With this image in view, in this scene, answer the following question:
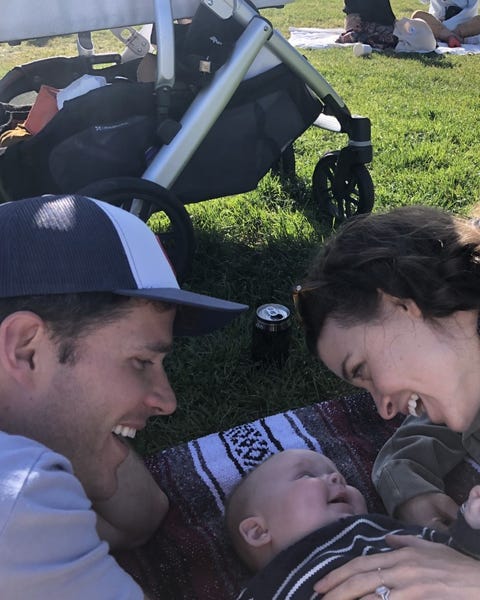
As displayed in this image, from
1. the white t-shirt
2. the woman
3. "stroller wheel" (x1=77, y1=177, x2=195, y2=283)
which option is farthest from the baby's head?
"stroller wheel" (x1=77, y1=177, x2=195, y2=283)

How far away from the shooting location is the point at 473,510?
1568 mm

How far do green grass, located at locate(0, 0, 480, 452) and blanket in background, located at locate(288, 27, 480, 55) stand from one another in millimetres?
1059

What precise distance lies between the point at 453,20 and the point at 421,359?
10269mm

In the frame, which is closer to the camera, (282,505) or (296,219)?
(282,505)

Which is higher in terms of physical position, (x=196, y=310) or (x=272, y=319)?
(x=196, y=310)

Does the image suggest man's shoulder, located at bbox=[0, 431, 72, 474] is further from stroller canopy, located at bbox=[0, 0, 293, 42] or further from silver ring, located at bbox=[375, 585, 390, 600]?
stroller canopy, located at bbox=[0, 0, 293, 42]

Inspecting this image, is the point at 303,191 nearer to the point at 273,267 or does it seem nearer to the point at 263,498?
the point at 273,267

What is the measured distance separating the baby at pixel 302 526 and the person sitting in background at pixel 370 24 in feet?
29.2

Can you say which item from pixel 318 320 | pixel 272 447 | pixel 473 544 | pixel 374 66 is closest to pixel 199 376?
pixel 272 447

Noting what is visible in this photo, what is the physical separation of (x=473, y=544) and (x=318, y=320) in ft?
2.50

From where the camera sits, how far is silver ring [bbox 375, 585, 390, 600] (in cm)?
157

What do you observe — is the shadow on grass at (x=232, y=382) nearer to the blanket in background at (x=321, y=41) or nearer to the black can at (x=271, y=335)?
the black can at (x=271, y=335)

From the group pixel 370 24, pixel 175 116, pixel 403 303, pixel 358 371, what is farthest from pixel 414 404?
pixel 370 24

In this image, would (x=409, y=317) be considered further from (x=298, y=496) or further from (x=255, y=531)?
(x=255, y=531)
